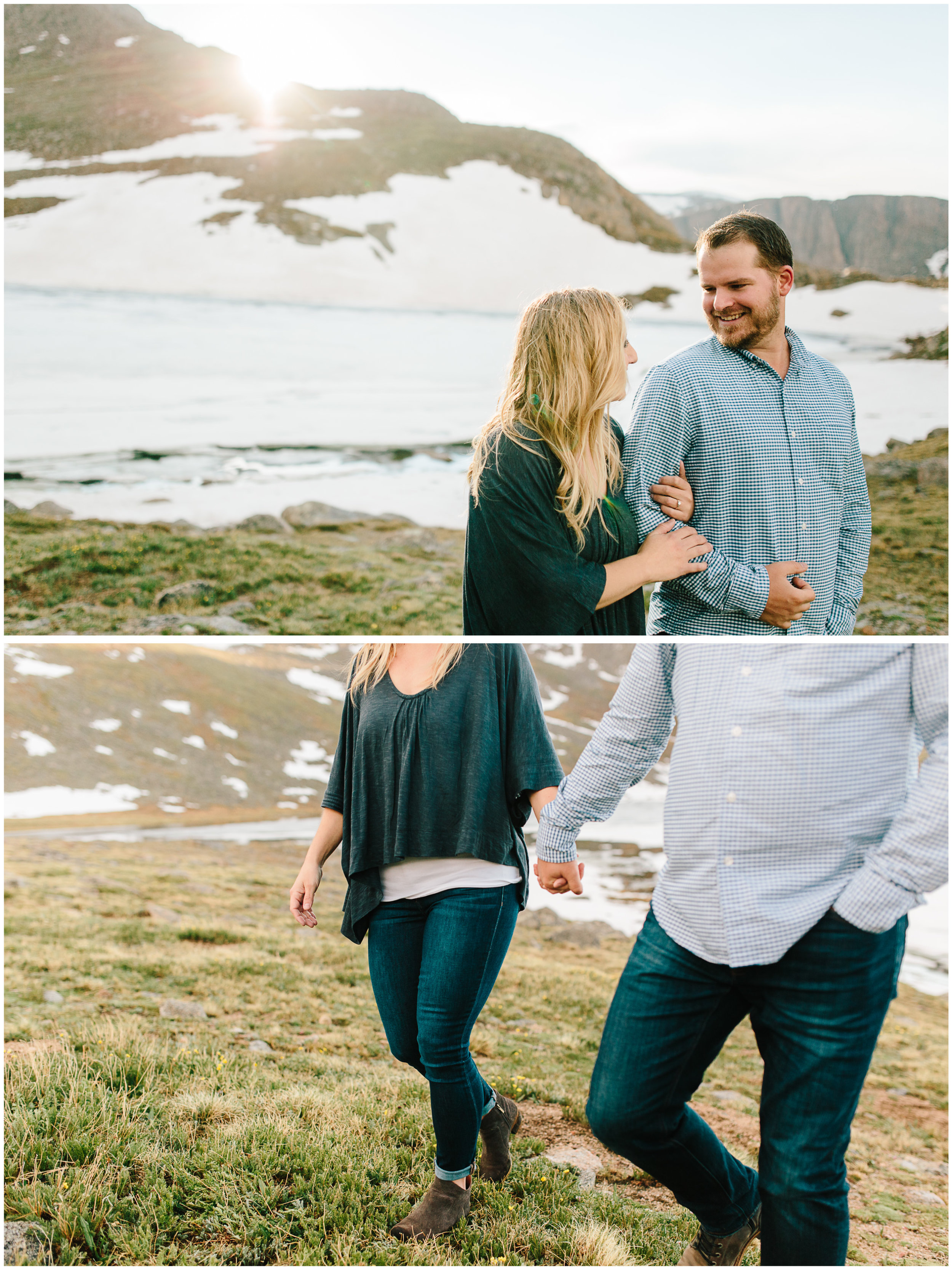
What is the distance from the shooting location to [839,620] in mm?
2582

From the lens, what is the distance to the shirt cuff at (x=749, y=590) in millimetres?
2369

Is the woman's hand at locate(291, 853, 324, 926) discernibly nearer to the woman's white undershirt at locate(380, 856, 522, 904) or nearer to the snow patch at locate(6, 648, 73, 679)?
the woman's white undershirt at locate(380, 856, 522, 904)

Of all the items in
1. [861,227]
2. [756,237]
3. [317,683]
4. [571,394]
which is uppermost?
[861,227]

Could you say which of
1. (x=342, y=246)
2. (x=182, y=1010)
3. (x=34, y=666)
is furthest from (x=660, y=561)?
(x=342, y=246)

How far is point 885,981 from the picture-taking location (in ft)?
5.15

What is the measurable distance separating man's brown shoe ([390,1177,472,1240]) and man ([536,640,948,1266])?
21.2 inches

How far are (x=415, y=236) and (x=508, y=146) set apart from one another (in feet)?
10.1

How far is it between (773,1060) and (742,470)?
1552mm

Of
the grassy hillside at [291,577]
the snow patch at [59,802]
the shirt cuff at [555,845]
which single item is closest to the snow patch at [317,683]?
the shirt cuff at [555,845]

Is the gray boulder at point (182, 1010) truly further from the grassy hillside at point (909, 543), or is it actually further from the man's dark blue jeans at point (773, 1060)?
the grassy hillside at point (909, 543)

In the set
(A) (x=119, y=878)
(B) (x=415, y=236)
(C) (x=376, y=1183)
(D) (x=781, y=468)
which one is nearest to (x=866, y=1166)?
(C) (x=376, y=1183)

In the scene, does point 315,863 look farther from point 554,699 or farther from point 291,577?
point 291,577

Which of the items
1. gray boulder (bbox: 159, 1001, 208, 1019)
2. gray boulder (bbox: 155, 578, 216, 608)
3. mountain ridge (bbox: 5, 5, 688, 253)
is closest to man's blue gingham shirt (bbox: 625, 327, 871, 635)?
gray boulder (bbox: 159, 1001, 208, 1019)

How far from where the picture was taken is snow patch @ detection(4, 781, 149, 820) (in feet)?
24.1
